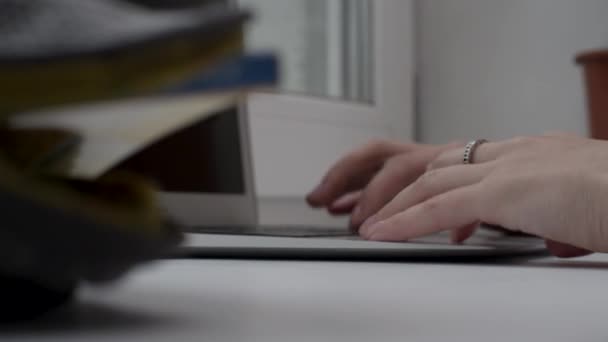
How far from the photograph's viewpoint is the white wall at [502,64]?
1.56 meters

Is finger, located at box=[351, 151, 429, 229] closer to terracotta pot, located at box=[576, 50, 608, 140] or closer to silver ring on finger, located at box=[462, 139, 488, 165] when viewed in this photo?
silver ring on finger, located at box=[462, 139, 488, 165]

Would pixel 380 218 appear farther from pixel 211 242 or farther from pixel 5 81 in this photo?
pixel 5 81

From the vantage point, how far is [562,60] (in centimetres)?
158

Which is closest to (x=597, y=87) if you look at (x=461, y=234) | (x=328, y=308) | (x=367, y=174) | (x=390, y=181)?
(x=367, y=174)

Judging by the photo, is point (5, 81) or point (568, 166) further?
point (568, 166)

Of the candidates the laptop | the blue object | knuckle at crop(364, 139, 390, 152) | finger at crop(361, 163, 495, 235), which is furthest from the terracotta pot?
the blue object

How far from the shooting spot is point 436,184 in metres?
0.57

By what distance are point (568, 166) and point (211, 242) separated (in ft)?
0.72

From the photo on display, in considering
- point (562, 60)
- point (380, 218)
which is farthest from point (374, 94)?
point (380, 218)

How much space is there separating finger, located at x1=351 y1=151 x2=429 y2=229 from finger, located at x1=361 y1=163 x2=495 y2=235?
0.14m

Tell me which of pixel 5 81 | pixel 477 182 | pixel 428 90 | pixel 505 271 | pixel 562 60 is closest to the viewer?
pixel 5 81

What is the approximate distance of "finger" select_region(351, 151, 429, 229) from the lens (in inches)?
29.6

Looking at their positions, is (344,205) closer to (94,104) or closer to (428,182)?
(428,182)

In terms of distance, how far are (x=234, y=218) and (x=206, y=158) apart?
80 mm
